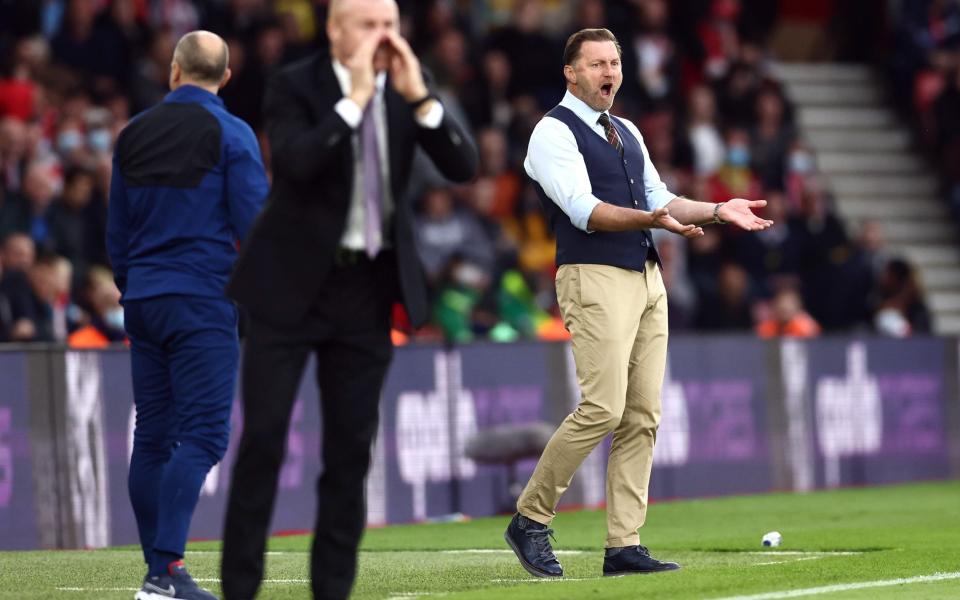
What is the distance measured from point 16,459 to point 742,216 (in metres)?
5.37

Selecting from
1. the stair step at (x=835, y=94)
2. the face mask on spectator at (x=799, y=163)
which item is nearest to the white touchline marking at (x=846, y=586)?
the face mask on spectator at (x=799, y=163)

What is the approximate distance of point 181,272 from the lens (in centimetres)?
705

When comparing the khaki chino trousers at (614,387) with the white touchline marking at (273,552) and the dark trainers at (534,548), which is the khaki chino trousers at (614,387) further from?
the white touchline marking at (273,552)

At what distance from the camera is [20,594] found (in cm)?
749

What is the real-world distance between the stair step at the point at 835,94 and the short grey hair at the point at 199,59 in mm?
16284

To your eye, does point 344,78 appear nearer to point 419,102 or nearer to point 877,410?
point 419,102

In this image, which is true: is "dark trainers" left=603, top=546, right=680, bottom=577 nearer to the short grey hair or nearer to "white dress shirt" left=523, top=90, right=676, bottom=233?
"white dress shirt" left=523, top=90, right=676, bottom=233

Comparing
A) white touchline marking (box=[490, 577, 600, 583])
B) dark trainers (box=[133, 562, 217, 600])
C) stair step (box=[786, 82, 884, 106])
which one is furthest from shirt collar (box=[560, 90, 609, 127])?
stair step (box=[786, 82, 884, 106])

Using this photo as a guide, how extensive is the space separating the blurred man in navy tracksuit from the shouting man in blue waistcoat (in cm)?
145

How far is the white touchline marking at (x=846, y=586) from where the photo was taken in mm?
6910

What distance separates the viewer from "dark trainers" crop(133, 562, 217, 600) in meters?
6.88

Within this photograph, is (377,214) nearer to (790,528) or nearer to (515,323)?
(790,528)

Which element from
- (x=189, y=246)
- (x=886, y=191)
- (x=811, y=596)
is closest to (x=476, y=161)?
(x=189, y=246)

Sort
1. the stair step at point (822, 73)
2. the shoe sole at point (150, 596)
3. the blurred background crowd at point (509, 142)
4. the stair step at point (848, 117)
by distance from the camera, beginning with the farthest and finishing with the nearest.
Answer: the stair step at point (822, 73) → the stair step at point (848, 117) → the blurred background crowd at point (509, 142) → the shoe sole at point (150, 596)
